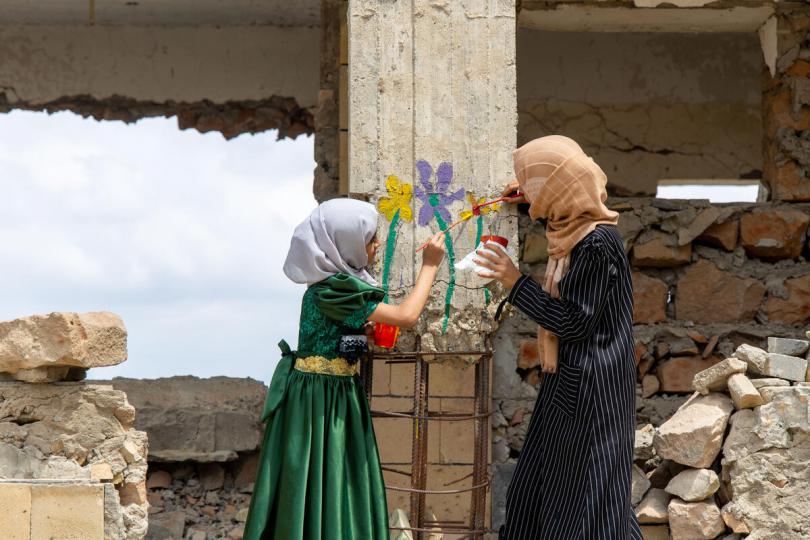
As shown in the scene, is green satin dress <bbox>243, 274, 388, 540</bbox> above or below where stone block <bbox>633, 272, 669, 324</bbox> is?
below

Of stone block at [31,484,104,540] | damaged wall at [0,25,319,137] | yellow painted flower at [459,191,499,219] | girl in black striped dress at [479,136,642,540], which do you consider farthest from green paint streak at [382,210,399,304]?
damaged wall at [0,25,319,137]

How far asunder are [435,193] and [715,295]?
2.79 m

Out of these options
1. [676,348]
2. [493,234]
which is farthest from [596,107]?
[493,234]

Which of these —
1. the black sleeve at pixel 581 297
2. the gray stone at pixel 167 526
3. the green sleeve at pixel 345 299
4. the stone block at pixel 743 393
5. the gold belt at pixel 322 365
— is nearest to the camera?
the black sleeve at pixel 581 297

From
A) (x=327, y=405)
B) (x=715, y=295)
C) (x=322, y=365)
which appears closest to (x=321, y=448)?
(x=327, y=405)

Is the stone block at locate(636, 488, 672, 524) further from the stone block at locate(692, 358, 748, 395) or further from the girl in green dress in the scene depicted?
the girl in green dress

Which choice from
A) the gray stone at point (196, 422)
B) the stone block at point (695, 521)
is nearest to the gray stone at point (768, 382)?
the stone block at point (695, 521)

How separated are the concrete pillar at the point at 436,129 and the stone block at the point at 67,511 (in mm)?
1384

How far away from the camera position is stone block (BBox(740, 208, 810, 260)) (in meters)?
6.77

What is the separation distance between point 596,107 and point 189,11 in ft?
9.31

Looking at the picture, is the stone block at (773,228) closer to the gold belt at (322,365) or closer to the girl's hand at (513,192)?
the girl's hand at (513,192)

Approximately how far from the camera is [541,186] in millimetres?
3838

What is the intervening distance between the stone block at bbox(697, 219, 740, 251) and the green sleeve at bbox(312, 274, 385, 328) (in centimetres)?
341

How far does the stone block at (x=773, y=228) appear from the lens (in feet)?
22.2
